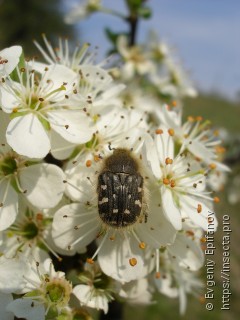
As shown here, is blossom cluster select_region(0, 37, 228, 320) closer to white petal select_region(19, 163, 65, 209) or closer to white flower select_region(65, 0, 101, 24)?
white petal select_region(19, 163, 65, 209)

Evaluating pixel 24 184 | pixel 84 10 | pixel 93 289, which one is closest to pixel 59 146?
pixel 24 184

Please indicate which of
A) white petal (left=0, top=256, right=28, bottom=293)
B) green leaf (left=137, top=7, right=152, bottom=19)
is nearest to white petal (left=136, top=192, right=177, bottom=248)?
white petal (left=0, top=256, right=28, bottom=293)

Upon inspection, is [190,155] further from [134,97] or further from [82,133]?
[134,97]

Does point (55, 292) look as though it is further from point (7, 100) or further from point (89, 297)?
point (7, 100)

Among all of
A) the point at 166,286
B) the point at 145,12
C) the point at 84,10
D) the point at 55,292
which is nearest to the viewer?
the point at 55,292

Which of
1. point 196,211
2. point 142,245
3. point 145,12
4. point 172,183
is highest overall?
point 145,12

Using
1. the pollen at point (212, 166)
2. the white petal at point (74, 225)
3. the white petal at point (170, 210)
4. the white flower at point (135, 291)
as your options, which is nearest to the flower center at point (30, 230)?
the white petal at point (74, 225)
